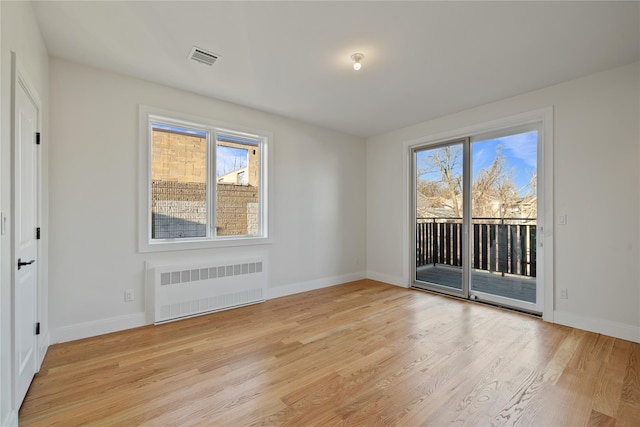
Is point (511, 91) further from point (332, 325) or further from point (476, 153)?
point (332, 325)

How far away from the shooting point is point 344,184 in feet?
17.0

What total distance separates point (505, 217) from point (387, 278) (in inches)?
83.7

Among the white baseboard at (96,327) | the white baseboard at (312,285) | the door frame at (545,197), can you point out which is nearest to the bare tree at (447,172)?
the door frame at (545,197)

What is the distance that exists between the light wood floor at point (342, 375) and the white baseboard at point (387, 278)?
1479 millimetres

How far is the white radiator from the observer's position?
315 centimetres

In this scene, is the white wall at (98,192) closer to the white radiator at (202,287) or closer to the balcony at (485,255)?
the white radiator at (202,287)

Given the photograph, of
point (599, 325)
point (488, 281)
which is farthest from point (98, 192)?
point (599, 325)

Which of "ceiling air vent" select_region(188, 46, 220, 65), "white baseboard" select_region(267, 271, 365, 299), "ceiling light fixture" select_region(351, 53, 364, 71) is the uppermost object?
"ceiling air vent" select_region(188, 46, 220, 65)

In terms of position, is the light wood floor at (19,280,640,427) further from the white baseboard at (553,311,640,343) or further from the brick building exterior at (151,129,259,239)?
the brick building exterior at (151,129,259,239)

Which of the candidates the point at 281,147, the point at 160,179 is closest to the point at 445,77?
the point at 281,147

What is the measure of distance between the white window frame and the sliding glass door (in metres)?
2.47

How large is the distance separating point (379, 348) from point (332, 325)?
2.23ft

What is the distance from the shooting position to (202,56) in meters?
2.67

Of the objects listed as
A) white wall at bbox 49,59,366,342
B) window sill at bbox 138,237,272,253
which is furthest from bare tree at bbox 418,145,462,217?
white wall at bbox 49,59,366,342
